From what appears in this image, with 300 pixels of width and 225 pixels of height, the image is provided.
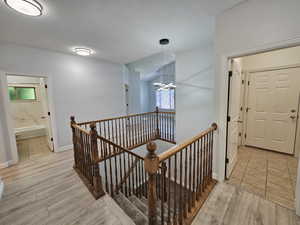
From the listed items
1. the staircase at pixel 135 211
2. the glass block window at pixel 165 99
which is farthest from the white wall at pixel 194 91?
the glass block window at pixel 165 99

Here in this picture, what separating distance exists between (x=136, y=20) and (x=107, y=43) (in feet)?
3.73

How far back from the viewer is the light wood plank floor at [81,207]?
1.48m

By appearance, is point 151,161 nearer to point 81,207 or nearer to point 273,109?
point 81,207

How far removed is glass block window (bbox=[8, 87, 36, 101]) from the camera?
4629 millimetres

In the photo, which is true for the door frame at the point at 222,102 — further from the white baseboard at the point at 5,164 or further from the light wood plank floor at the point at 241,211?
the white baseboard at the point at 5,164

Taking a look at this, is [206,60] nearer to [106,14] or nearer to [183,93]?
[183,93]

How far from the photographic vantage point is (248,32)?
165cm

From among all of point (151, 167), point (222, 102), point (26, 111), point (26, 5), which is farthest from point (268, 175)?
point (26, 111)

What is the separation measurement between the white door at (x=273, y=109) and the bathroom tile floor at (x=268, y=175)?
298mm

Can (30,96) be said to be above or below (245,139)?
above

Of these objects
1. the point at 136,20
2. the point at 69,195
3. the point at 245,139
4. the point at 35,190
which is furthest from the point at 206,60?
the point at 35,190

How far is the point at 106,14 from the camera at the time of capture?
6.17ft

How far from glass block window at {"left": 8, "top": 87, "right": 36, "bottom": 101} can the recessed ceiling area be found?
9.35 ft

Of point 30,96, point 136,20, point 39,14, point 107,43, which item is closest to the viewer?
point 39,14
